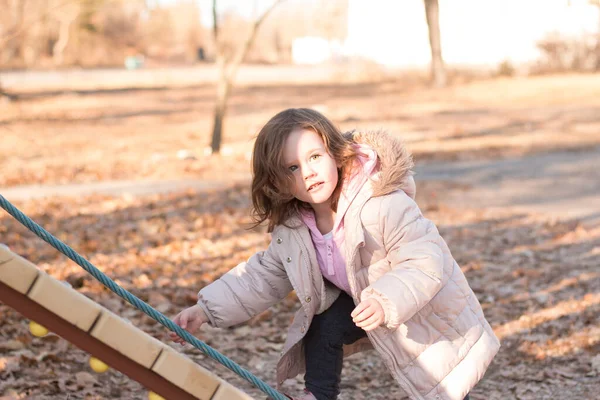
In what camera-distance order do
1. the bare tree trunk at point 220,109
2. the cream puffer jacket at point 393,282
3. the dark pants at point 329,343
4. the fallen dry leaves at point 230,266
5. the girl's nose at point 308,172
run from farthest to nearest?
the bare tree trunk at point 220,109
the fallen dry leaves at point 230,266
the dark pants at point 329,343
the girl's nose at point 308,172
the cream puffer jacket at point 393,282

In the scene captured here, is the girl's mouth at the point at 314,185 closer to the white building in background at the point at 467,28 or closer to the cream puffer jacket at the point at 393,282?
the cream puffer jacket at the point at 393,282

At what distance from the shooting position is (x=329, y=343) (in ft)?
10.7

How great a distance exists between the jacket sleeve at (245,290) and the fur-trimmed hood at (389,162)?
0.53 m

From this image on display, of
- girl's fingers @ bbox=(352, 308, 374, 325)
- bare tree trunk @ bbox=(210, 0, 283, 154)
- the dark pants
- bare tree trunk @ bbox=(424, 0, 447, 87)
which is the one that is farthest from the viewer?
bare tree trunk @ bbox=(424, 0, 447, 87)

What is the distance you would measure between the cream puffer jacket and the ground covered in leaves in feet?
3.92

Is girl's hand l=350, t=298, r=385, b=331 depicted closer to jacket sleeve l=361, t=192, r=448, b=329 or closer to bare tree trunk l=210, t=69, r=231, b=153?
jacket sleeve l=361, t=192, r=448, b=329

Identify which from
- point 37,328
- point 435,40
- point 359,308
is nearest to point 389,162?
point 359,308

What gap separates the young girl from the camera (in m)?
3.07

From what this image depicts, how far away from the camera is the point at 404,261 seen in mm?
2996

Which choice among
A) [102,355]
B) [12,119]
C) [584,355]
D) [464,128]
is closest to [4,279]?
[102,355]

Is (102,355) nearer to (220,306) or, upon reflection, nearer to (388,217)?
(220,306)

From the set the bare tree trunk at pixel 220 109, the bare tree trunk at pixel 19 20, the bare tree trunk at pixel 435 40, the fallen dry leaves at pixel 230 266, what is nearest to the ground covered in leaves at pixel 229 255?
the fallen dry leaves at pixel 230 266

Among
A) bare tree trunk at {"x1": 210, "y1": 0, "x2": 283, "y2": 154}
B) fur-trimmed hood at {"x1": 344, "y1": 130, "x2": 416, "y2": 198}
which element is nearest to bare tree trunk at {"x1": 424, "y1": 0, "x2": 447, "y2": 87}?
bare tree trunk at {"x1": 210, "y1": 0, "x2": 283, "y2": 154}

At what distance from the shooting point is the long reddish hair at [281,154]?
3174 mm
